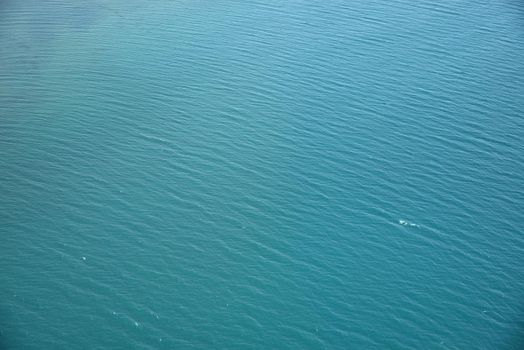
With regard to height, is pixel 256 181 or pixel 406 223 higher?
pixel 406 223

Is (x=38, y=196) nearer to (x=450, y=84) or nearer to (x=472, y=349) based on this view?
(x=472, y=349)

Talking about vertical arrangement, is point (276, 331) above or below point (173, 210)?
below

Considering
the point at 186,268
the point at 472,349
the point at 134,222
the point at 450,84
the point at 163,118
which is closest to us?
the point at 472,349

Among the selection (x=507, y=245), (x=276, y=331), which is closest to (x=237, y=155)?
(x=276, y=331)

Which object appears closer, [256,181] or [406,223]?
[406,223]

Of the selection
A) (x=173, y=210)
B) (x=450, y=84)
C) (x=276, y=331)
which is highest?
(x=450, y=84)

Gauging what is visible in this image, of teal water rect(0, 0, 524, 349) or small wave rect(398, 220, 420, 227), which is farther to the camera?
small wave rect(398, 220, 420, 227)

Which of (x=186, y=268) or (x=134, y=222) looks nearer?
(x=186, y=268)

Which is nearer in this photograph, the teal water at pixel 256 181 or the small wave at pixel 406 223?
the teal water at pixel 256 181
